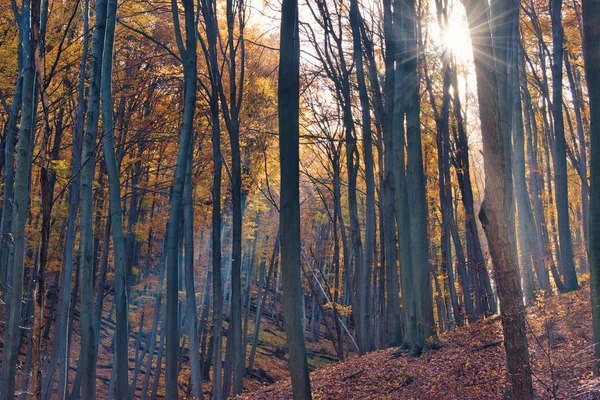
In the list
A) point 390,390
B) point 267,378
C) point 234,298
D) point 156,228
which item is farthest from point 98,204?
point 390,390

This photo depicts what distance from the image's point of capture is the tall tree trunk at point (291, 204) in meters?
5.98

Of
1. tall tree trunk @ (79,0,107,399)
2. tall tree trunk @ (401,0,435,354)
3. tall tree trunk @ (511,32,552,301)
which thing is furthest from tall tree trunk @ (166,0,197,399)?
tall tree trunk @ (511,32,552,301)

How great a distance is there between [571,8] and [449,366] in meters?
14.0

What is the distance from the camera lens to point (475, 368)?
802 cm

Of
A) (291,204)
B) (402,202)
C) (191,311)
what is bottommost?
(191,311)

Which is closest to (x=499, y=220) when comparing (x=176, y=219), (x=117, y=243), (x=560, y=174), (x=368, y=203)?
(x=176, y=219)

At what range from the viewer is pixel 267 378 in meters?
25.3

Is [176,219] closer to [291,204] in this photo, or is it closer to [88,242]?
[88,242]

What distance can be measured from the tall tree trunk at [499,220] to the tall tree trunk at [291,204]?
2.08 m

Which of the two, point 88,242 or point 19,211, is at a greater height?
point 19,211

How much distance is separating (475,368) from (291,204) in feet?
13.5

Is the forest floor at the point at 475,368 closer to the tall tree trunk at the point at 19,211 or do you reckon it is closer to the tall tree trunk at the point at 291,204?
the tall tree trunk at the point at 291,204

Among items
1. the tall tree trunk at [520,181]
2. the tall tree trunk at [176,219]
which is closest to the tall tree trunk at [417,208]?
the tall tree trunk at [520,181]

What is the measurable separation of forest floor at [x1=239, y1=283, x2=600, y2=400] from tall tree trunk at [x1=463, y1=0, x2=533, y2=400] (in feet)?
3.35
